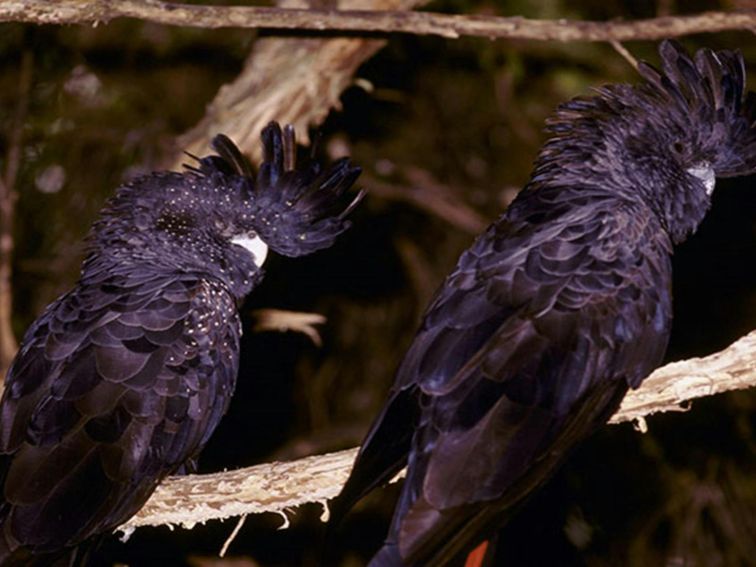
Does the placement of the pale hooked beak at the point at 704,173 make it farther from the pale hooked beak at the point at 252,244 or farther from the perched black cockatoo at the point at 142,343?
the pale hooked beak at the point at 252,244

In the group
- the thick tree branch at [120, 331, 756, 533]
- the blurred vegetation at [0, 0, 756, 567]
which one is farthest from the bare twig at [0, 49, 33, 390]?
the thick tree branch at [120, 331, 756, 533]

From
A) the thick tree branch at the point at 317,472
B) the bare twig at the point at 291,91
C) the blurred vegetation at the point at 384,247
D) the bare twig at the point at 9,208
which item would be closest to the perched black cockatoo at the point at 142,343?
the thick tree branch at the point at 317,472

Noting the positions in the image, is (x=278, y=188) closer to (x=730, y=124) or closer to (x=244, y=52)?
(x=730, y=124)

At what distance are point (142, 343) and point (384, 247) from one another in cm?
349

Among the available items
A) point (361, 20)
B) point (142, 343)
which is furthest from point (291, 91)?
point (142, 343)

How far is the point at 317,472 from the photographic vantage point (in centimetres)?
322

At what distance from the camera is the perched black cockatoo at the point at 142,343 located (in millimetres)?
3205

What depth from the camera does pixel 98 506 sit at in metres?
3.20

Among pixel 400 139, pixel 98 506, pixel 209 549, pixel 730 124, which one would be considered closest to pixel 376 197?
pixel 400 139

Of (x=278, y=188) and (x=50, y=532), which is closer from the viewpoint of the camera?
(x=50, y=532)

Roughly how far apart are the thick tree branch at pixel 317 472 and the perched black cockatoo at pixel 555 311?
112 millimetres

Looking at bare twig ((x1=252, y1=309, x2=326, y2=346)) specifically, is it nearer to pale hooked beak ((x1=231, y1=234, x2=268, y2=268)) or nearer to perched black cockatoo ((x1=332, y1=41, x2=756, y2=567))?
pale hooked beak ((x1=231, y1=234, x2=268, y2=268))

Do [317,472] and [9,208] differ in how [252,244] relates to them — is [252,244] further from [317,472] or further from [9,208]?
[9,208]

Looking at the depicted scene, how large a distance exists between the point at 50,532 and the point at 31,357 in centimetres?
69
